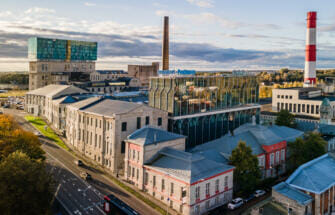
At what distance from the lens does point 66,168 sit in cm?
8062

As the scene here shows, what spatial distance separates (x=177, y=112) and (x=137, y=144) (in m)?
25.6

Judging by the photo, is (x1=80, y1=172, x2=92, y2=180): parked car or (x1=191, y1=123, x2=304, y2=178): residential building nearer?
(x1=80, y1=172, x2=92, y2=180): parked car

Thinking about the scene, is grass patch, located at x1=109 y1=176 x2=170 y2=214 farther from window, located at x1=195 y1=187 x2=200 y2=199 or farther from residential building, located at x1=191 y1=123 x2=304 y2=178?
residential building, located at x1=191 y1=123 x2=304 y2=178

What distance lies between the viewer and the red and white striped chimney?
153875mm

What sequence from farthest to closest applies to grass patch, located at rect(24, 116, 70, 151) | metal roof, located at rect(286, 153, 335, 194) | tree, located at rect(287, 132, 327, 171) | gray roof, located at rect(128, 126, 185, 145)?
grass patch, located at rect(24, 116, 70, 151) → tree, located at rect(287, 132, 327, 171) → gray roof, located at rect(128, 126, 185, 145) → metal roof, located at rect(286, 153, 335, 194)

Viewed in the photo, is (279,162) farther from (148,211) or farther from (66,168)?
(66,168)

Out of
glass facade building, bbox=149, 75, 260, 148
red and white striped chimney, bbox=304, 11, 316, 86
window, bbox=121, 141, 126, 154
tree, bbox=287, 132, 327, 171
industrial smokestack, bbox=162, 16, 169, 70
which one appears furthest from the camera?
red and white striped chimney, bbox=304, 11, 316, 86

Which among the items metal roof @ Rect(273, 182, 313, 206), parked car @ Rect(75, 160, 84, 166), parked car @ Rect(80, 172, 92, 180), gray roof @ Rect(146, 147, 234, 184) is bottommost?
parked car @ Rect(80, 172, 92, 180)

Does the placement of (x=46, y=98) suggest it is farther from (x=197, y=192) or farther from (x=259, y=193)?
(x=259, y=193)

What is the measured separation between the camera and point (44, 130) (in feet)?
387

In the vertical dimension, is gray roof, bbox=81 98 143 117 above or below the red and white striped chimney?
below

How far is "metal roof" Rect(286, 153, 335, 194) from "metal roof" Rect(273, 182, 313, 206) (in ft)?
3.74

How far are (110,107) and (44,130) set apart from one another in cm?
4770

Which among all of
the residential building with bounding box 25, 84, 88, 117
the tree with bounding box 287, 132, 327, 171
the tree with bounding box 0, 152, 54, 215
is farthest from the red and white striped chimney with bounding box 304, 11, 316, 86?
the tree with bounding box 0, 152, 54, 215
